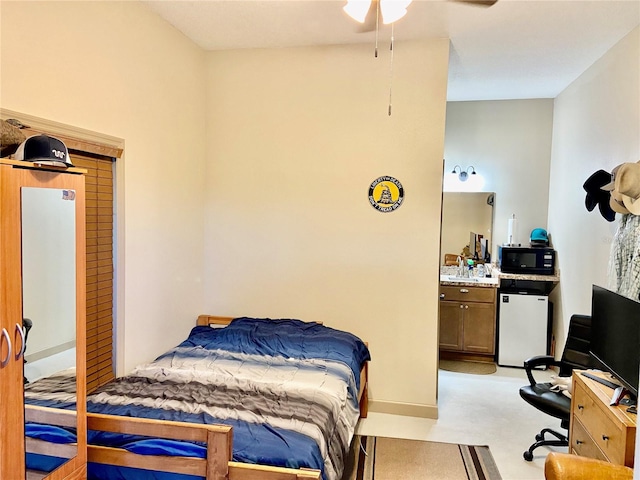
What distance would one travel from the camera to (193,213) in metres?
3.66

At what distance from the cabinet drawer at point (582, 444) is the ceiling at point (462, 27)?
255 cm

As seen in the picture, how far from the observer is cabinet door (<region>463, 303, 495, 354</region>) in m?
4.74

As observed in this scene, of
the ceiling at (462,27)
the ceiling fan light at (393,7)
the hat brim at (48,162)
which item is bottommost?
the hat brim at (48,162)

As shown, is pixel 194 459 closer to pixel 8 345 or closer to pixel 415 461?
pixel 8 345

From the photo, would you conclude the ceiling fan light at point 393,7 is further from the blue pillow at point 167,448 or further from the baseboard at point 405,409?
the baseboard at point 405,409

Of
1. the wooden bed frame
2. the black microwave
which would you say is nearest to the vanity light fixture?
the black microwave

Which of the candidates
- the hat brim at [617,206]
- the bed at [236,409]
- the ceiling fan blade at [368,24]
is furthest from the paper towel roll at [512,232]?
the ceiling fan blade at [368,24]

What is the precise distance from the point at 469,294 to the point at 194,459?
12.0 ft

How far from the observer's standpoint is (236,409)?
7.24 feet

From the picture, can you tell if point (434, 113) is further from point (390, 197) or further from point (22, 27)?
point (22, 27)

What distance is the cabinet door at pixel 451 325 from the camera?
189 inches

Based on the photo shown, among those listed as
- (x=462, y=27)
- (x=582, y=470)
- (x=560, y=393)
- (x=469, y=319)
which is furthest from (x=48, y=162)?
(x=469, y=319)

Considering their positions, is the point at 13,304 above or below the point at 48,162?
below

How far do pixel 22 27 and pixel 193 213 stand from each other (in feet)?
6.07
